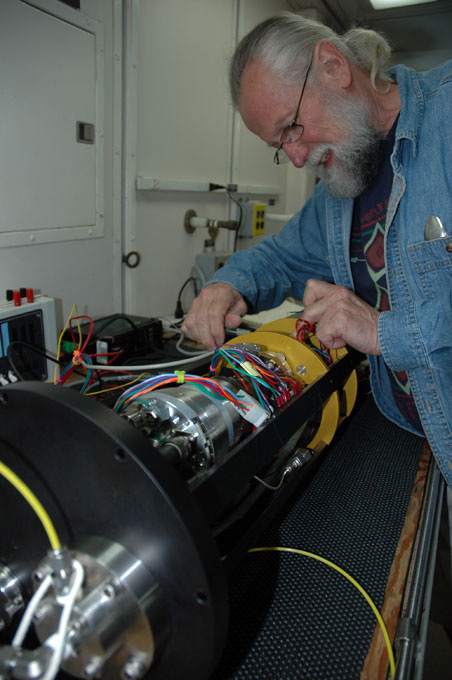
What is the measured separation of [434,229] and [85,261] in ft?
3.62

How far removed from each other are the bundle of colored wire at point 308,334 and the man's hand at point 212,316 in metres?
0.18

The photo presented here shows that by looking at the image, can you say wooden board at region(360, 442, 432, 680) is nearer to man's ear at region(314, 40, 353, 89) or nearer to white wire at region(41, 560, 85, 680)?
white wire at region(41, 560, 85, 680)

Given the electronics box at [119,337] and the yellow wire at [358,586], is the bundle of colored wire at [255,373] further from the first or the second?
the electronics box at [119,337]

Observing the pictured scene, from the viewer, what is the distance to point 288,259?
4.55 feet

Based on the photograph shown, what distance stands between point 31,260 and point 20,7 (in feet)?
2.11

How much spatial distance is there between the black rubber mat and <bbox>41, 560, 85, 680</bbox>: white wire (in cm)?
23

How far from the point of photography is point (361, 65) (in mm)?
1065

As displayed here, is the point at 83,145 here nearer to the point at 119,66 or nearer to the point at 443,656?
the point at 119,66

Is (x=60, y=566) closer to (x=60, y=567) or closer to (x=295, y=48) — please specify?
(x=60, y=567)

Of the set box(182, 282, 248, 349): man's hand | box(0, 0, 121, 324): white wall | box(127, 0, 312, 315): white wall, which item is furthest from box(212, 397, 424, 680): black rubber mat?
box(127, 0, 312, 315): white wall

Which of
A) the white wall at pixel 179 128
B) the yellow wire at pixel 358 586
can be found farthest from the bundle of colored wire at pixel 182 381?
the white wall at pixel 179 128

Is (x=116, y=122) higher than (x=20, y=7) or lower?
lower

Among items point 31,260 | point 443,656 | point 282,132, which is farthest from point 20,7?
point 443,656

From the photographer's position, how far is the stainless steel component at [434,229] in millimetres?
932
